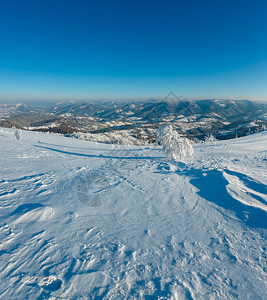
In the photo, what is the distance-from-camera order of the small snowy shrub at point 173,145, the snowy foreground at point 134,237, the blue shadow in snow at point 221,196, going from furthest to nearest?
the small snowy shrub at point 173,145 → the blue shadow in snow at point 221,196 → the snowy foreground at point 134,237

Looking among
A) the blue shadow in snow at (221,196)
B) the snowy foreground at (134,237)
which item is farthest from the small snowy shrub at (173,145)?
the snowy foreground at (134,237)

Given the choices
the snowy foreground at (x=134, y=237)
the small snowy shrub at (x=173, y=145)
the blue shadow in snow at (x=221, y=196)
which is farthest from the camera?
the small snowy shrub at (x=173, y=145)

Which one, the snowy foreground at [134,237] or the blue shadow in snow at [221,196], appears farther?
the blue shadow in snow at [221,196]

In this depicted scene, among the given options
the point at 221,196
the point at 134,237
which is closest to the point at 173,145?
the point at 221,196

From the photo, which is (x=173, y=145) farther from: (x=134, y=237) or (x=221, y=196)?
(x=134, y=237)

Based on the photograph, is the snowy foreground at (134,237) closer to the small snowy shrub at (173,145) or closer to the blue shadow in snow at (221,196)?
the blue shadow in snow at (221,196)

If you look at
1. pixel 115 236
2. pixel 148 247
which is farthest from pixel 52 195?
pixel 148 247
